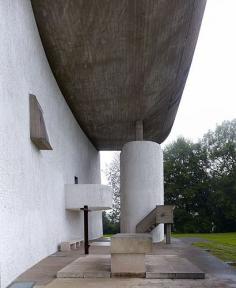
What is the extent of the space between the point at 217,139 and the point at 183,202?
8.07 meters

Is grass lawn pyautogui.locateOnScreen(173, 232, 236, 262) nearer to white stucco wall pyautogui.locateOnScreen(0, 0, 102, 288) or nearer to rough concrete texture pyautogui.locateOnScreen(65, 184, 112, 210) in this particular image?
rough concrete texture pyautogui.locateOnScreen(65, 184, 112, 210)

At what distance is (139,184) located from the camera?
2000cm

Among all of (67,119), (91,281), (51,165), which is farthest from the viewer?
(67,119)

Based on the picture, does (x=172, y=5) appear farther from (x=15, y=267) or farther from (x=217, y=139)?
(x=217, y=139)

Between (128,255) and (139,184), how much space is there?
11.4 m

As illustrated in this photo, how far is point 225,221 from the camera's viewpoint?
42.4 metres

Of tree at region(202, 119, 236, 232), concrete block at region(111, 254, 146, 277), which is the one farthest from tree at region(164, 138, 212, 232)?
concrete block at region(111, 254, 146, 277)

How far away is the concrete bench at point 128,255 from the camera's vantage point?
A: 28.3 ft

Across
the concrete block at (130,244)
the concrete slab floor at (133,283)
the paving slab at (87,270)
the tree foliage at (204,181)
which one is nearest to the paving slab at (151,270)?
the paving slab at (87,270)

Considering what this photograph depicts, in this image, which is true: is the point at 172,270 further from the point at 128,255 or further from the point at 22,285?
the point at 22,285

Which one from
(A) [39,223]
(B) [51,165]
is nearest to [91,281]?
(A) [39,223]

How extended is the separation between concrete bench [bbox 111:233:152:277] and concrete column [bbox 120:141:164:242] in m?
11.0

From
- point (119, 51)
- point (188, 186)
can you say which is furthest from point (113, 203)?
point (119, 51)

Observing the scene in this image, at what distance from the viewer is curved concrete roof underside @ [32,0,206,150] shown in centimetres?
1146
